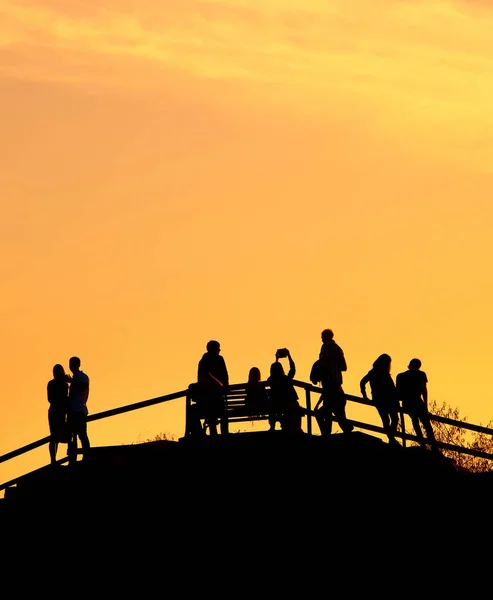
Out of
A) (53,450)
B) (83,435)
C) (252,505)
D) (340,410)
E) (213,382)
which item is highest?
(213,382)

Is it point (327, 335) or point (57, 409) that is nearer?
point (57, 409)

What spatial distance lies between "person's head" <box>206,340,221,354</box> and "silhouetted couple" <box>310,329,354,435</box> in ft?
5.54

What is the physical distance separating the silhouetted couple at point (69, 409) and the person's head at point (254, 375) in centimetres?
322

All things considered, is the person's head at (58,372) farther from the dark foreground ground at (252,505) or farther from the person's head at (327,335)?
the person's head at (327,335)

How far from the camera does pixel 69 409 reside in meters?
29.1

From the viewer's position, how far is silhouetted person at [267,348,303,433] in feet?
98.9

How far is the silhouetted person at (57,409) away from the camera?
29.2m

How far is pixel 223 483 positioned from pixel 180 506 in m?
0.89

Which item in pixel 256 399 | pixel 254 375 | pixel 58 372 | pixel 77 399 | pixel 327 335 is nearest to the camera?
pixel 77 399

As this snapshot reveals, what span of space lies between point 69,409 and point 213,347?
8.95ft

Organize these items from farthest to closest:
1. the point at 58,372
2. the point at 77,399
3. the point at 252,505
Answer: the point at 58,372, the point at 77,399, the point at 252,505

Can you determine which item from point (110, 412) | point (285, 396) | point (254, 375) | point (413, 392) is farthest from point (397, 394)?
point (110, 412)

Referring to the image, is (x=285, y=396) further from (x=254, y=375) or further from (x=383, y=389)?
(x=383, y=389)

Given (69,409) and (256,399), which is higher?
(256,399)
